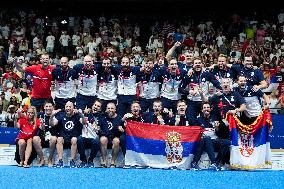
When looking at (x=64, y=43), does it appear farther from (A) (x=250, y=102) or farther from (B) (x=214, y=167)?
(B) (x=214, y=167)

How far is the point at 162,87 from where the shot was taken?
490 inches

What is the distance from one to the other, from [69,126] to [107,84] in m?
1.41

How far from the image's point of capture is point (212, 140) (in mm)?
11484

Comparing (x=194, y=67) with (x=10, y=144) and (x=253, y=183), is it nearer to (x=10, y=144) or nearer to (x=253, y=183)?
(x=253, y=183)

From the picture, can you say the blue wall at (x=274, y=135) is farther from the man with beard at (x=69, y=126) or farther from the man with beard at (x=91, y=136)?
the man with beard at (x=91, y=136)

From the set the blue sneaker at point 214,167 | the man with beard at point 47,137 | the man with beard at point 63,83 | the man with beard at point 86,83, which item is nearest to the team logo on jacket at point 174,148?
the blue sneaker at point 214,167

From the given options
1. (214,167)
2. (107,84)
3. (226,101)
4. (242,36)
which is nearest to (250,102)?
(226,101)

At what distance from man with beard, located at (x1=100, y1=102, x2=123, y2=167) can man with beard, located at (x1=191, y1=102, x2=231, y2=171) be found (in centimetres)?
163

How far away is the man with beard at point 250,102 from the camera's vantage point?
462 inches

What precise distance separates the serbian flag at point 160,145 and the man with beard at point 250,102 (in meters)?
1.09

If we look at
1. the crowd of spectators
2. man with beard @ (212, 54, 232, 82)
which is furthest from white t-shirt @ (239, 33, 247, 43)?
man with beard @ (212, 54, 232, 82)

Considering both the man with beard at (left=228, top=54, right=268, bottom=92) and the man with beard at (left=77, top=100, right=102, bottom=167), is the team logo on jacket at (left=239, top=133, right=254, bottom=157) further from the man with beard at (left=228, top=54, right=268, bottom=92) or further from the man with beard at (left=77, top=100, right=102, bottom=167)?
the man with beard at (left=77, top=100, right=102, bottom=167)

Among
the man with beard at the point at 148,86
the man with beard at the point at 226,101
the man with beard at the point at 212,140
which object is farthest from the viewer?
the man with beard at the point at 148,86

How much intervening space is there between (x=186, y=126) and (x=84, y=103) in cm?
243
